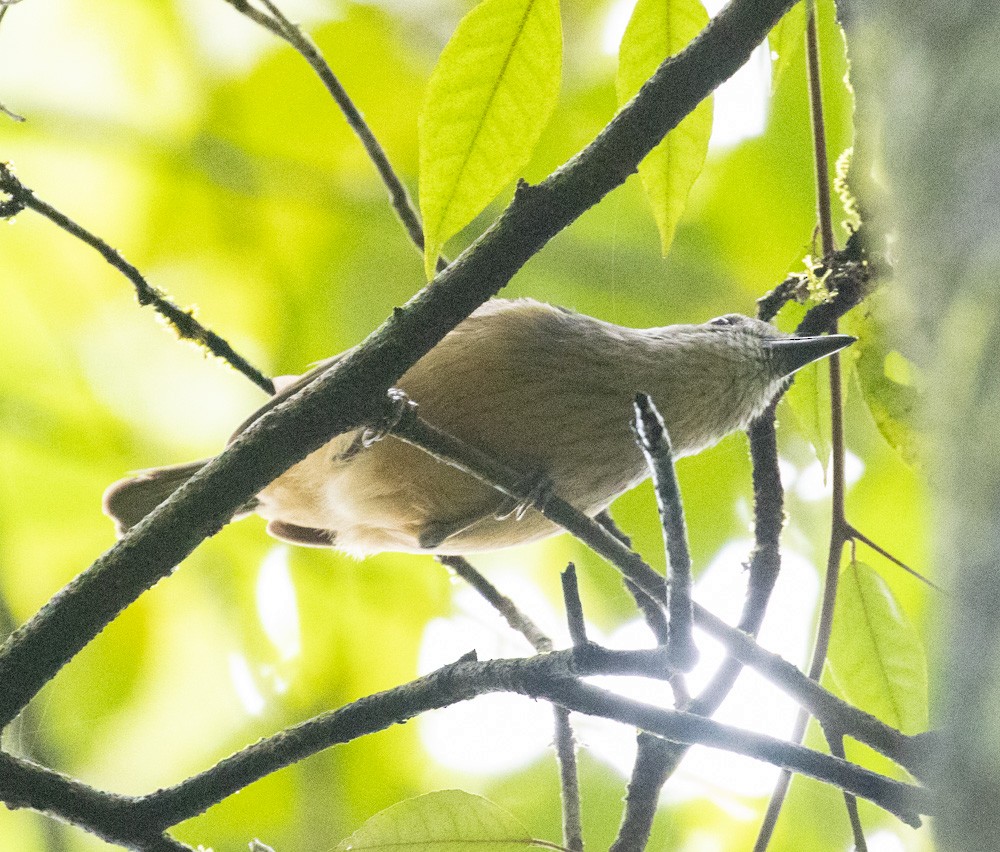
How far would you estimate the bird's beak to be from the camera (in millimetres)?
2045

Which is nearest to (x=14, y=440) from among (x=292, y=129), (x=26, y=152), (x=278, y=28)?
(x=26, y=152)

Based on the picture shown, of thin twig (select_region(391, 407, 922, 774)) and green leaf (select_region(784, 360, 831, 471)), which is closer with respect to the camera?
thin twig (select_region(391, 407, 922, 774))

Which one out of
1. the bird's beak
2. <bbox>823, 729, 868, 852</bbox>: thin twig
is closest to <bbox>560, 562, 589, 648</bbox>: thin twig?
<bbox>823, 729, 868, 852</bbox>: thin twig

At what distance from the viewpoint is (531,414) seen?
2148 mm

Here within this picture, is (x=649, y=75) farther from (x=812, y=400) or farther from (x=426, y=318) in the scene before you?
(x=812, y=400)

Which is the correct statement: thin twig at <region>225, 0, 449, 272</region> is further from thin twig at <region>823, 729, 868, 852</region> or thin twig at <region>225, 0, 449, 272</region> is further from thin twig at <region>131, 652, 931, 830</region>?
thin twig at <region>823, 729, 868, 852</region>

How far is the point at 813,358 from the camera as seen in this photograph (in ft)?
6.70

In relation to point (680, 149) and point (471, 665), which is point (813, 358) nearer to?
point (680, 149)

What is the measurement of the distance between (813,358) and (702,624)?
0.79 m

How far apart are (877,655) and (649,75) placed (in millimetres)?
983

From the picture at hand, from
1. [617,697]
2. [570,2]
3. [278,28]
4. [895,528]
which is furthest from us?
[570,2]

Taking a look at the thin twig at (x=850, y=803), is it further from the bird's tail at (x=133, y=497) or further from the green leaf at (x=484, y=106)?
the bird's tail at (x=133, y=497)

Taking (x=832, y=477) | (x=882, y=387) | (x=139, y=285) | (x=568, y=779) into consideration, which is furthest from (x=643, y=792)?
(x=139, y=285)

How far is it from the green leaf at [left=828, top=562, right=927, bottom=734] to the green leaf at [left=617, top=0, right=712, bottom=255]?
2.19 ft
